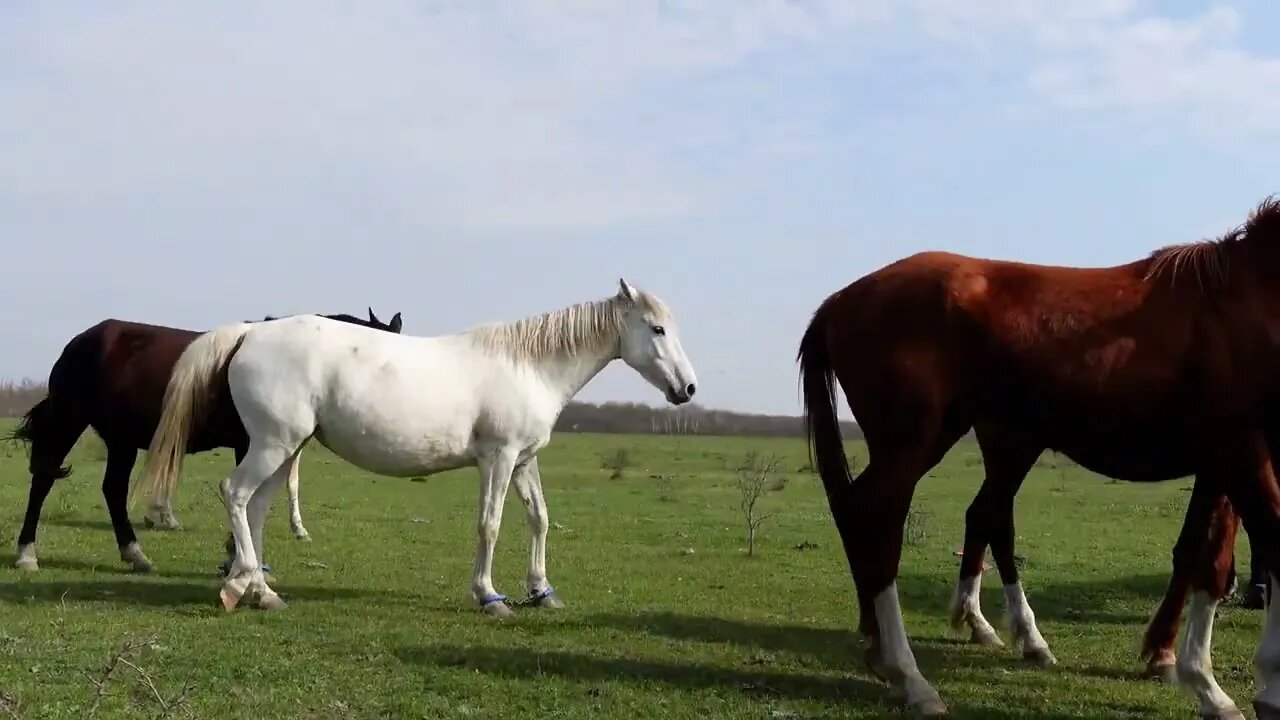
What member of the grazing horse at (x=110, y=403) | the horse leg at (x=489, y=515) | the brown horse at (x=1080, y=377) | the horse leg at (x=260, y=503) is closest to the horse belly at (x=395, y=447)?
the horse leg at (x=489, y=515)

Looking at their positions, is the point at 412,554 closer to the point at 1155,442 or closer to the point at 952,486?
the point at 1155,442

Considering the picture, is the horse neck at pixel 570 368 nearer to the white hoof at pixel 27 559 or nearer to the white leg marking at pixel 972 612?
the white leg marking at pixel 972 612

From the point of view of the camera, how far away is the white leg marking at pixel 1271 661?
4926 millimetres

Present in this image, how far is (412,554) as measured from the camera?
11453mm

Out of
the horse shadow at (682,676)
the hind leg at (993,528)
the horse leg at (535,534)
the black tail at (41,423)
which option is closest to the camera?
the horse shadow at (682,676)

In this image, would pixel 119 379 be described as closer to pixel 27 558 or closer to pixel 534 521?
pixel 27 558

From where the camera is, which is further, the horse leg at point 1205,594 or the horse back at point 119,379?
the horse back at point 119,379

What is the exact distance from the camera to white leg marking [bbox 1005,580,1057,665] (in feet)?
21.8

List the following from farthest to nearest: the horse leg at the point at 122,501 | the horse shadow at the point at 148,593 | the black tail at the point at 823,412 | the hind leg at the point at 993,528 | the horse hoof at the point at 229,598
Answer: the horse leg at the point at 122,501, the horse shadow at the point at 148,593, the horse hoof at the point at 229,598, the hind leg at the point at 993,528, the black tail at the point at 823,412

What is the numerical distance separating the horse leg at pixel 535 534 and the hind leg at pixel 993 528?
298 centimetres

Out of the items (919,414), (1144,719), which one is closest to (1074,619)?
(1144,719)

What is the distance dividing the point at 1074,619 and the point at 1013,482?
223cm

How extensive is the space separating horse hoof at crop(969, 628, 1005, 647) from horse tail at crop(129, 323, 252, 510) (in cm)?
558

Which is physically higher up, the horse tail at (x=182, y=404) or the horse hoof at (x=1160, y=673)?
the horse tail at (x=182, y=404)
